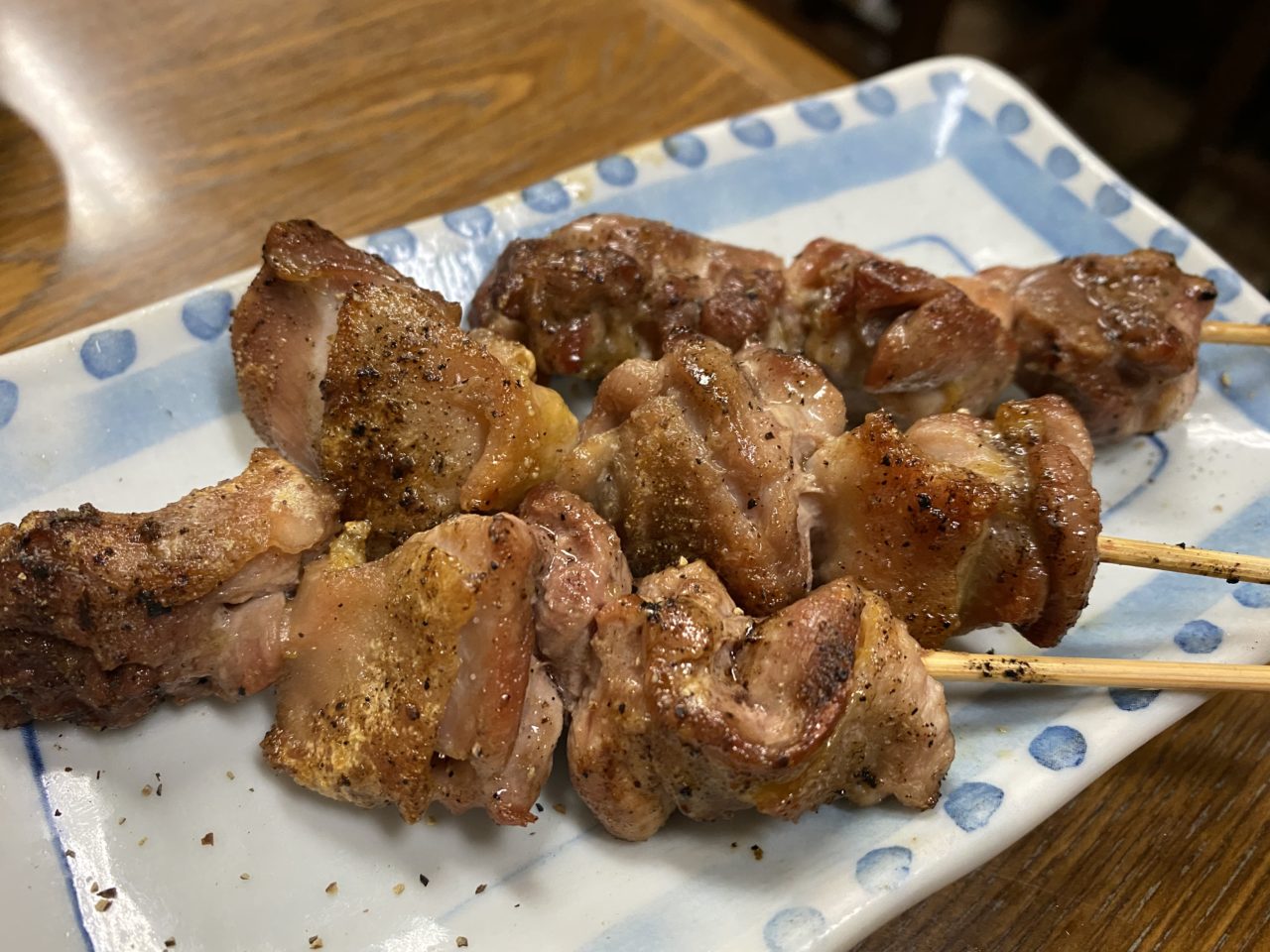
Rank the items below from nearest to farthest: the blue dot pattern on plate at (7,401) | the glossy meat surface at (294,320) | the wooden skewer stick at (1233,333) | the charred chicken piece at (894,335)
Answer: the glossy meat surface at (294,320) < the blue dot pattern on plate at (7,401) < the charred chicken piece at (894,335) < the wooden skewer stick at (1233,333)

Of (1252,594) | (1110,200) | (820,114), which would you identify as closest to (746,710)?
(1252,594)

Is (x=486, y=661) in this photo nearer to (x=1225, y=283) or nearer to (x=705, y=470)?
(x=705, y=470)

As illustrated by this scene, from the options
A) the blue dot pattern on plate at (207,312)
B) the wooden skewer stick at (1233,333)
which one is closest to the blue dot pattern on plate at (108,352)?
the blue dot pattern on plate at (207,312)

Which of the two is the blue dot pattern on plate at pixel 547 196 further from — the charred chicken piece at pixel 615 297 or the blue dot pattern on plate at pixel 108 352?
the blue dot pattern on plate at pixel 108 352

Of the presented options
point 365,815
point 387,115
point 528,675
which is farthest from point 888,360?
point 387,115

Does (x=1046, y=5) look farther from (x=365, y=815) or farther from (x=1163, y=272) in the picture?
(x=365, y=815)

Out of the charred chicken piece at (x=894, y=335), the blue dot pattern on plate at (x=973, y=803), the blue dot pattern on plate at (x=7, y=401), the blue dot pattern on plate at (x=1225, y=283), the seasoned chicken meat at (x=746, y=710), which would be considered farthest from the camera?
the blue dot pattern on plate at (x=1225, y=283)

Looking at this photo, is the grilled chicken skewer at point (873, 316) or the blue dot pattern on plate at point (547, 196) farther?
the blue dot pattern on plate at point (547, 196)
